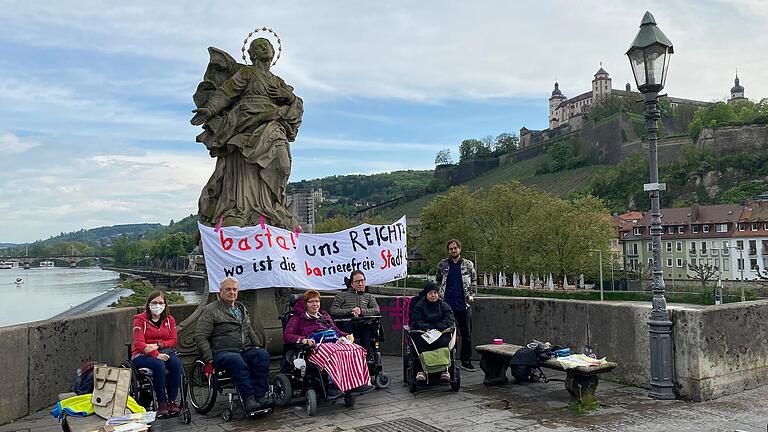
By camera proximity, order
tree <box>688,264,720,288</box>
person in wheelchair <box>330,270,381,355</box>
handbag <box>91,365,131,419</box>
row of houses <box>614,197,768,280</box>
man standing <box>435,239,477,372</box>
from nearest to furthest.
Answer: handbag <box>91,365,131,419</box> → person in wheelchair <box>330,270,381,355</box> → man standing <box>435,239,477,372</box> → tree <box>688,264,720,288</box> → row of houses <box>614,197,768,280</box>

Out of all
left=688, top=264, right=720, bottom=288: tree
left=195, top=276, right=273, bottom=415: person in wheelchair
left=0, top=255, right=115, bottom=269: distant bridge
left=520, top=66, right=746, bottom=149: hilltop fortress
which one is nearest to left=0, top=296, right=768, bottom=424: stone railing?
left=195, top=276, right=273, bottom=415: person in wheelchair

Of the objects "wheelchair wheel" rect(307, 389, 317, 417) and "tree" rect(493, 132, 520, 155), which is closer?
"wheelchair wheel" rect(307, 389, 317, 417)

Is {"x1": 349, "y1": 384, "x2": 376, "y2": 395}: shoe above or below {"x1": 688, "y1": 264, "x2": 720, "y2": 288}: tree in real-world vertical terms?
above

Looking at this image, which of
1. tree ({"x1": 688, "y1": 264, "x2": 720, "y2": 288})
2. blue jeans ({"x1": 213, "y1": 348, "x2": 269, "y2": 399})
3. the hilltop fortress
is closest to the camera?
blue jeans ({"x1": 213, "y1": 348, "x2": 269, "y2": 399})

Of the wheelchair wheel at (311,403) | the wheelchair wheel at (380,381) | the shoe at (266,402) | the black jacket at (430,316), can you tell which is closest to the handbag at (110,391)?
the shoe at (266,402)

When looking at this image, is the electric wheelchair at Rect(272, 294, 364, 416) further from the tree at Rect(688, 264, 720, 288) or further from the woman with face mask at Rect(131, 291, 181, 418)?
the tree at Rect(688, 264, 720, 288)

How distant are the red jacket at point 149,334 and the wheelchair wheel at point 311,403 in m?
1.60

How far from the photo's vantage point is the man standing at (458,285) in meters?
8.88

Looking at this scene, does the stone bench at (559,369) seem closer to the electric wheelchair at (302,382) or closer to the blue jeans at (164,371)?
the electric wheelchair at (302,382)

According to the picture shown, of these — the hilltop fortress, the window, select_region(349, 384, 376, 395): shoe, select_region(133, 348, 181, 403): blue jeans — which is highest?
the hilltop fortress

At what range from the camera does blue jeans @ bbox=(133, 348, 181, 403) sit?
6.41 metres

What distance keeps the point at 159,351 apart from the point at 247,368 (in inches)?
37.2

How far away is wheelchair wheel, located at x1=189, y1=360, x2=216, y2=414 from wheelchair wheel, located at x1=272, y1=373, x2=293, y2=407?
69cm

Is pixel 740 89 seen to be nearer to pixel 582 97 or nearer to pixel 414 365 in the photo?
pixel 582 97
